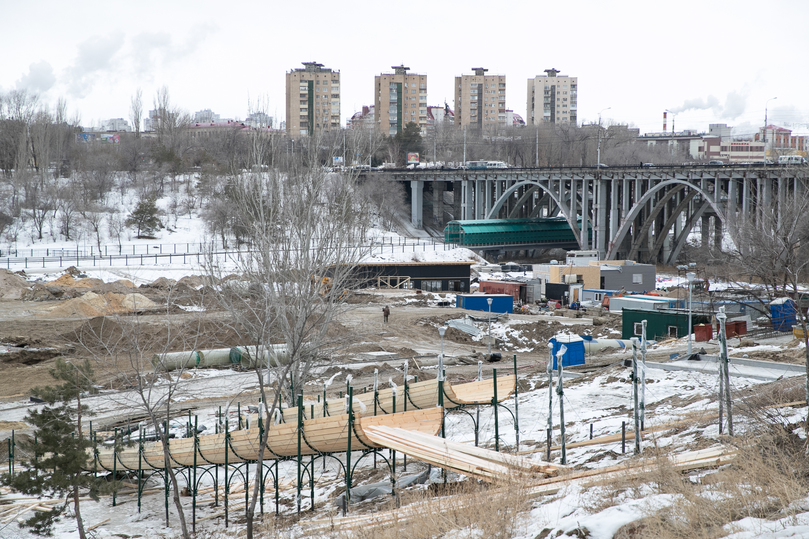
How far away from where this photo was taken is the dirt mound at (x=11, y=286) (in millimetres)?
40531

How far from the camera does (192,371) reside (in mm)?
27172

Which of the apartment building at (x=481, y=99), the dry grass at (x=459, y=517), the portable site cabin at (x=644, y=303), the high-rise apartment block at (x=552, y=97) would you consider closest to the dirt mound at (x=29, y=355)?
the dry grass at (x=459, y=517)

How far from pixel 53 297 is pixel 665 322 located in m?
32.4

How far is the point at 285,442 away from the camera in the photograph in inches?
502

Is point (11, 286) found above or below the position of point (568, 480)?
below

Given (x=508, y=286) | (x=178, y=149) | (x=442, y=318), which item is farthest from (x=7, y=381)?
(x=178, y=149)

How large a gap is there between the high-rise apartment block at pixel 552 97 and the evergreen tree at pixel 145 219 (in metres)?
129

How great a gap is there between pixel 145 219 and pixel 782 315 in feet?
175

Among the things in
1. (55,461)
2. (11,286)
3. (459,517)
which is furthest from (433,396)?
(11,286)

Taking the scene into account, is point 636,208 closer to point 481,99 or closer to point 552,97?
point 481,99

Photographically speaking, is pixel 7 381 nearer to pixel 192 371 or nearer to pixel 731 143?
pixel 192 371

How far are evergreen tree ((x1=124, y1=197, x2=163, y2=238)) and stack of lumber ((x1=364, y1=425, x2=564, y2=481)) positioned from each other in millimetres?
58113

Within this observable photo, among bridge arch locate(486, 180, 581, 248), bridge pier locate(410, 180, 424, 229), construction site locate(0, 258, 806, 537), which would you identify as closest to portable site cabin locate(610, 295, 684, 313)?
construction site locate(0, 258, 806, 537)

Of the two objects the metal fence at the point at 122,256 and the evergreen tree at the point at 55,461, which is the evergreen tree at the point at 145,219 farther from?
the evergreen tree at the point at 55,461
